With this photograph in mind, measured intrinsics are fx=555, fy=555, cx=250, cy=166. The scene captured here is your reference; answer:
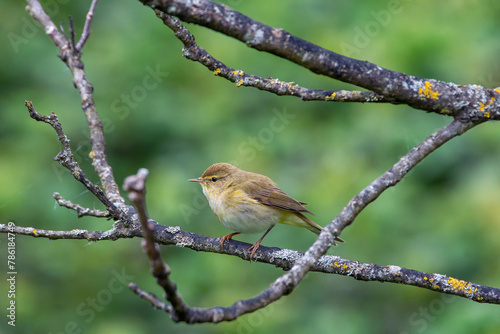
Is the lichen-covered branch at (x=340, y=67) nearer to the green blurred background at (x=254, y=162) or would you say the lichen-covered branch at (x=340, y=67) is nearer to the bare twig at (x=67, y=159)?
the bare twig at (x=67, y=159)

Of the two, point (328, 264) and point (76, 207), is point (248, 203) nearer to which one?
point (328, 264)

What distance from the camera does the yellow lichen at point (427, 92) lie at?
2461 millimetres

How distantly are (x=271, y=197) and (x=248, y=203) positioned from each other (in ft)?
0.72

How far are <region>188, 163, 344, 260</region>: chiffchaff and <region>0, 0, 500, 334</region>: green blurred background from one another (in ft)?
3.62

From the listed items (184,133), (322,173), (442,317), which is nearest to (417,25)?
(322,173)

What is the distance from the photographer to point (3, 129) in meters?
7.32

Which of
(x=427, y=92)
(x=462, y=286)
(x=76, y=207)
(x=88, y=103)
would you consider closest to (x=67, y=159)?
(x=76, y=207)

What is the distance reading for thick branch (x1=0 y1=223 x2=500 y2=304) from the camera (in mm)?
2676

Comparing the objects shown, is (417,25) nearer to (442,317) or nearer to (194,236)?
(442,317)

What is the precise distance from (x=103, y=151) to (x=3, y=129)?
480 cm

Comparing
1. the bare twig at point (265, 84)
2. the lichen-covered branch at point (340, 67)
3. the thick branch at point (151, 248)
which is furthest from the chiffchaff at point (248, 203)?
the thick branch at point (151, 248)

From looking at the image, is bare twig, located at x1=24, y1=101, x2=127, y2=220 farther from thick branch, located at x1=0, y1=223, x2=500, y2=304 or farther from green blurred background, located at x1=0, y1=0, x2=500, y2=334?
green blurred background, located at x1=0, y1=0, x2=500, y2=334

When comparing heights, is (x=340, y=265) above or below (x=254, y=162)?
below

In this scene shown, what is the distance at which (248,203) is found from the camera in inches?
174
